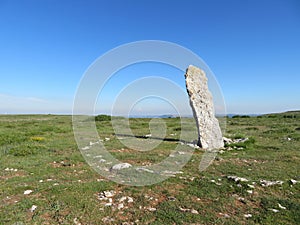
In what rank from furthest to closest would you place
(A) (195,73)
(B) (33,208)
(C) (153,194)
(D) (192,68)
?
(D) (192,68), (A) (195,73), (C) (153,194), (B) (33,208)

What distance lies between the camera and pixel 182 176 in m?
8.41

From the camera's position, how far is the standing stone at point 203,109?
13.8m

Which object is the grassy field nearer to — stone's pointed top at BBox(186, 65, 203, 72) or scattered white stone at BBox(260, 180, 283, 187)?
scattered white stone at BBox(260, 180, 283, 187)

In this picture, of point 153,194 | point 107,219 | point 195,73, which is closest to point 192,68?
point 195,73

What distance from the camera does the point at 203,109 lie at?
14.4 m

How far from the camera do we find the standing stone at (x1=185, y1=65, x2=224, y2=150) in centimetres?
1380

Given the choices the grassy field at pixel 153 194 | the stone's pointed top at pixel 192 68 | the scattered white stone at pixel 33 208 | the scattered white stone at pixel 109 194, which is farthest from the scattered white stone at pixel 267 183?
the stone's pointed top at pixel 192 68

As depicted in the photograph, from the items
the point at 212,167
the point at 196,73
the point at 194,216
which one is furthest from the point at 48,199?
the point at 196,73

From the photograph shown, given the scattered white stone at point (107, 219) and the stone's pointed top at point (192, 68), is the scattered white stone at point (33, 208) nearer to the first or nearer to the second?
the scattered white stone at point (107, 219)

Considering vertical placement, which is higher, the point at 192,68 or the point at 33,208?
the point at 192,68

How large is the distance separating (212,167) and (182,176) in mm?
1943

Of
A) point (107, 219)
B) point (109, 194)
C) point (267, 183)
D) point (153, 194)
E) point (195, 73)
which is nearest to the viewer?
point (107, 219)

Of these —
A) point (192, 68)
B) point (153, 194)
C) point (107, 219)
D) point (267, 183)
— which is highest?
point (192, 68)

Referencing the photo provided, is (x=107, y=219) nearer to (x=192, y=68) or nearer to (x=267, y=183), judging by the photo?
(x=267, y=183)
